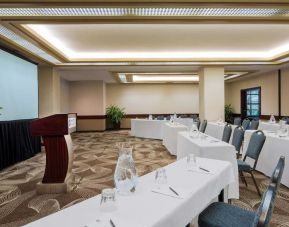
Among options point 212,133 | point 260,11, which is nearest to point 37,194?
point 260,11

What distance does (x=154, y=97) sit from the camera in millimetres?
15062

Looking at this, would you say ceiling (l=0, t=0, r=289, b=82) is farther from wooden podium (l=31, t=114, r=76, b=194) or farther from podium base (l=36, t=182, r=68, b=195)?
podium base (l=36, t=182, r=68, b=195)

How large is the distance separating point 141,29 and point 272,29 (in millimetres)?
3039

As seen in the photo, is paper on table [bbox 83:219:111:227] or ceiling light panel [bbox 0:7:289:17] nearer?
paper on table [bbox 83:219:111:227]

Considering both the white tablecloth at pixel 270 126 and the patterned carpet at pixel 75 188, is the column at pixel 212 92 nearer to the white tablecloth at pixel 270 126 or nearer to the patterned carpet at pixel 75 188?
the white tablecloth at pixel 270 126

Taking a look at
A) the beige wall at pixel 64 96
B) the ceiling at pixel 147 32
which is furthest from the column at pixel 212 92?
the beige wall at pixel 64 96

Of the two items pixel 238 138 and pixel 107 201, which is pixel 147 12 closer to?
pixel 238 138

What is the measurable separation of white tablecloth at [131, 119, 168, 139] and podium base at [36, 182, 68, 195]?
632 cm

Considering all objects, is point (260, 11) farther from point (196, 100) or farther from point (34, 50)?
point (196, 100)

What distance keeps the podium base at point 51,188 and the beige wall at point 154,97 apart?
36.4 ft

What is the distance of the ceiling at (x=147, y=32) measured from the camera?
155 inches

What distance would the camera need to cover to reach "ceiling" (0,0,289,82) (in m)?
3.94

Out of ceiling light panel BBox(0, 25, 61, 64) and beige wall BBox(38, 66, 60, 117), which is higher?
ceiling light panel BBox(0, 25, 61, 64)

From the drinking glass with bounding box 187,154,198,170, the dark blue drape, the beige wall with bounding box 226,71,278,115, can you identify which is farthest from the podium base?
the beige wall with bounding box 226,71,278,115
